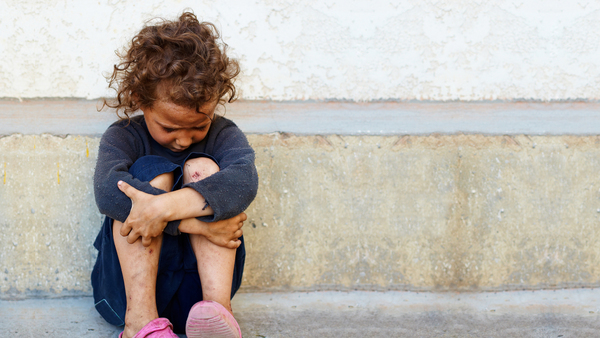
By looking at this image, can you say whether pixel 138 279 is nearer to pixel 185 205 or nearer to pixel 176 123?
pixel 185 205

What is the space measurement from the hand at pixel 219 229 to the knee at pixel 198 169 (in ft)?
0.37

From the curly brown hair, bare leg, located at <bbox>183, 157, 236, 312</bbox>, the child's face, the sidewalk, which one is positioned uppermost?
the curly brown hair

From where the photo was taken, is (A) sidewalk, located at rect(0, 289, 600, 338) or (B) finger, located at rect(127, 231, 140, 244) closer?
(B) finger, located at rect(127, 231, 140, 244)

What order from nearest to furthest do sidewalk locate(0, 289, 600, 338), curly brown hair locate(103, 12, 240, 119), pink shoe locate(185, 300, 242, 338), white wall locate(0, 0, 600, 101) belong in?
1. pink shoe locate(185, 300, 242, 338)
2. curly brown hair locate(103, 12, 240, 119)
3. sidewalk locate(0, 289, 600, 338)
4. white wall locate(0, 0, 600, 101)

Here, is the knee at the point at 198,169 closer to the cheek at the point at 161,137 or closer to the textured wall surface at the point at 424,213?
the cheek at the point at 161,137

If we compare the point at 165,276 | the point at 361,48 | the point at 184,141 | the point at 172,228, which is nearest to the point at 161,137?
the point at 184,141

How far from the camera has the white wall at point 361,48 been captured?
155 cm

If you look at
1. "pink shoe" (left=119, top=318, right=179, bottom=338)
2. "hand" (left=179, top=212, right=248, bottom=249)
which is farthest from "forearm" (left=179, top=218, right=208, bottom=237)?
"pink shoe" (left=119, top=318, right=179, bottom=338)

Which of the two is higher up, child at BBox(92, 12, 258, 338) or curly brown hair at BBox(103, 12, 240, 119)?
curly brown hair at BBox(103, 12, 240, 119)

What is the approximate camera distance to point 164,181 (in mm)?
1186

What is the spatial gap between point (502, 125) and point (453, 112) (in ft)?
0.61

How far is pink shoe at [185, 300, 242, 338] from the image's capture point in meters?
1.09

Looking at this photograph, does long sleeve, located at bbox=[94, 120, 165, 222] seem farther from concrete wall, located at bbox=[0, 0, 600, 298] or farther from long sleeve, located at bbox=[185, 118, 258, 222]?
concrete wall, located at bbox=[0, 0, 600, 298]

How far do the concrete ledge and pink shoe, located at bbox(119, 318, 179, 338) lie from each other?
2.36ft
